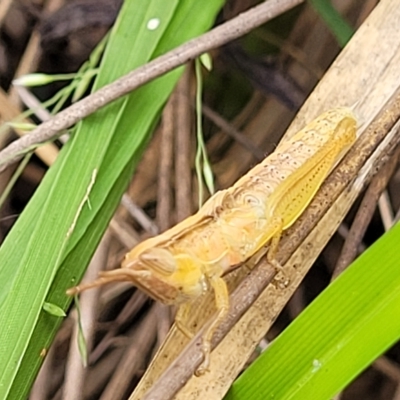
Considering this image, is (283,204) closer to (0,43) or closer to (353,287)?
(353,287)

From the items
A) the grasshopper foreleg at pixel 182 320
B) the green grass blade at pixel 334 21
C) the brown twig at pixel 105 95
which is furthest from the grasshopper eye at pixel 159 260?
the green grass blade at pixel 334 21

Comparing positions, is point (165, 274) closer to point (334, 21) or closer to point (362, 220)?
point (362, 220)

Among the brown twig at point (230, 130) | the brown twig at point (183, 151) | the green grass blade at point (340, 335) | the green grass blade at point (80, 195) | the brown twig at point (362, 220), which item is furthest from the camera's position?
the brown twig at point (230, 130)

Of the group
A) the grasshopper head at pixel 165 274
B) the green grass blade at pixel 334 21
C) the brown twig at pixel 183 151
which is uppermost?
the green grass blade at pixel 334 21

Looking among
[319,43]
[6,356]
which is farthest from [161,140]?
[6,356]

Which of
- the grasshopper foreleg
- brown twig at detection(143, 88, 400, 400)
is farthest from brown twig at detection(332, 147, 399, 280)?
the grasshopper foreleg

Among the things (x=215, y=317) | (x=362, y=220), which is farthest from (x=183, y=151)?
(x=215, y=317)

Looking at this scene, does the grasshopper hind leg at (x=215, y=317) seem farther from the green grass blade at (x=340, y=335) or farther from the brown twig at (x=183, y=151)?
the brown twig at (x=183, y=151)
